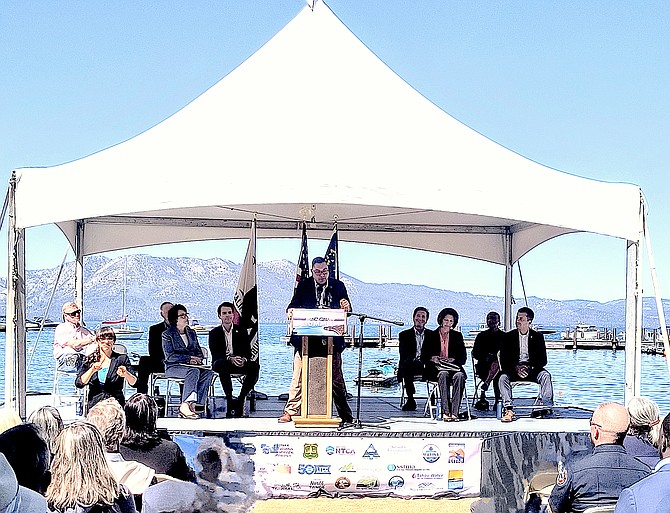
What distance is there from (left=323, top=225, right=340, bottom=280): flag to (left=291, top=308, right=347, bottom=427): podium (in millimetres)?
701

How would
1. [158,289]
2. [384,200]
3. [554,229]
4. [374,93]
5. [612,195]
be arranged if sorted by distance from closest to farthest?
[384,200] < [612,195] < [374,93] < [554,229] < [158,289]

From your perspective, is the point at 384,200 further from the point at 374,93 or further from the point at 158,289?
the point at 158,289

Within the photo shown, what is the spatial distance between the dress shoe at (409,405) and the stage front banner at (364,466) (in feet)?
5.28

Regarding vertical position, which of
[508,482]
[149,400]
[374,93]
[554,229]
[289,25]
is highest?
[289,25]

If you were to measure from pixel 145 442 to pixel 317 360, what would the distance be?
2532 mm

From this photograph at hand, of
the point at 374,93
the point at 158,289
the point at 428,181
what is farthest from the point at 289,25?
the point at 158,289

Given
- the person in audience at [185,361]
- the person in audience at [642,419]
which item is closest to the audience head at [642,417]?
the person in audience at [642,419]

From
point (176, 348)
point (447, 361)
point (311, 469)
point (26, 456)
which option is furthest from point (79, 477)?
point (447, 361)

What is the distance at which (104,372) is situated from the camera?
6.66 m

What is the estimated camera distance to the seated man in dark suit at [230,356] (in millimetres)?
7159

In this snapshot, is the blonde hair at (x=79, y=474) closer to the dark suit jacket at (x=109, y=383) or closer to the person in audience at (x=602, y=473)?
the person in audience at (x=602, y=473)

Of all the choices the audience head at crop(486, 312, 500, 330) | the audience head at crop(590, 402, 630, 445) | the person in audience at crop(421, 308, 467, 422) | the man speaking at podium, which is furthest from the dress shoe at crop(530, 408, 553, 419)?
the audience head at crop(590, 402, 630, 445)

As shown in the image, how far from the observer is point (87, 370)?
6.62m

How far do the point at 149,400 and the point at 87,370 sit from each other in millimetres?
2778
